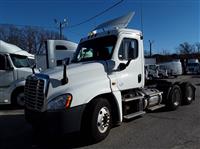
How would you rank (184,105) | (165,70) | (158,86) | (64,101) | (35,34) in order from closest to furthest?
(64,101)
(158,86)
(184,105)
(165,70)
(35,34)

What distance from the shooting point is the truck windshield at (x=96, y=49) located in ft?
22.1

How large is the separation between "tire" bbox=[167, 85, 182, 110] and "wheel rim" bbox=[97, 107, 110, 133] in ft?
12.6

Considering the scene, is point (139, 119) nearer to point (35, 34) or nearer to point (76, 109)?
point (76, 109)

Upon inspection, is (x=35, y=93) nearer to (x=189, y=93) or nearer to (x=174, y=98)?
(x=174, y=98)

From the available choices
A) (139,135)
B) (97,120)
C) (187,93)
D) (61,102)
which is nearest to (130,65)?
(139,135)

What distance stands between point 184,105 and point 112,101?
16.7ft

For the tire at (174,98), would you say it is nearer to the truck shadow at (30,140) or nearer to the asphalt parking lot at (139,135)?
the asphalt parking lot at (139,135)

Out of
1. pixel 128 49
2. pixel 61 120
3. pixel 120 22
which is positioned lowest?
pixel 61 120

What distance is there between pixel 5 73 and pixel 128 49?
6649 millimetres

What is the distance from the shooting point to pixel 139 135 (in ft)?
20.5

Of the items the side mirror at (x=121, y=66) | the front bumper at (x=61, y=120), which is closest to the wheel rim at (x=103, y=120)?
the front bumper at (x=61, y=120)

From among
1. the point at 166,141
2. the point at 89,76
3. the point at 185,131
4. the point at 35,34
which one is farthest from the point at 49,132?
the point at 35,34

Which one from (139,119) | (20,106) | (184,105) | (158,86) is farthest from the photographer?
(20,106)

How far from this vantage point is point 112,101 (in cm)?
634
